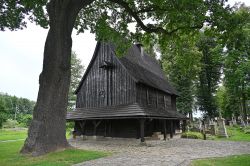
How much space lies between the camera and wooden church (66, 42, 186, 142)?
63.9ft

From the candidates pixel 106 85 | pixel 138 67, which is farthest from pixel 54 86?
pixel 138 67

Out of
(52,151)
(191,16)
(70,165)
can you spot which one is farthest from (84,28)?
(70,165)

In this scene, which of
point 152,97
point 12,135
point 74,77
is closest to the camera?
point 152,97

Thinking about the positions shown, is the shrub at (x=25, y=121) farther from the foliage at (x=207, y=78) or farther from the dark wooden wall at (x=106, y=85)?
the foliage at (x=207, y=78)

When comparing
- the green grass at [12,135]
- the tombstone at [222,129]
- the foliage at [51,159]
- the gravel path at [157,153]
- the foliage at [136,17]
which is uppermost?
the foliage at [136,17]

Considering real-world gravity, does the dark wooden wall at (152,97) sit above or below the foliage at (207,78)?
below

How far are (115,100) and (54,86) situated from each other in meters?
8.89

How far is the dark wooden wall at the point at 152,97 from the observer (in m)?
20.2

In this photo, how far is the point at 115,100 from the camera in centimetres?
2086

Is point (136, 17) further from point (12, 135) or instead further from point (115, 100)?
point (12, 135)

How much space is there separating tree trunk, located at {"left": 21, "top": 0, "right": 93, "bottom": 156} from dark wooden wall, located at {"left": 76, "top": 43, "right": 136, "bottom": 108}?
7.63m

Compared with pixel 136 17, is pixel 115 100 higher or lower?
lower

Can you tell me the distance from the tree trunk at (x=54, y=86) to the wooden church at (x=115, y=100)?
260 inches

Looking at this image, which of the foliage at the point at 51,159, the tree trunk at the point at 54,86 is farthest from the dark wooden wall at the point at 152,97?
the foliage at the point at 51,159
